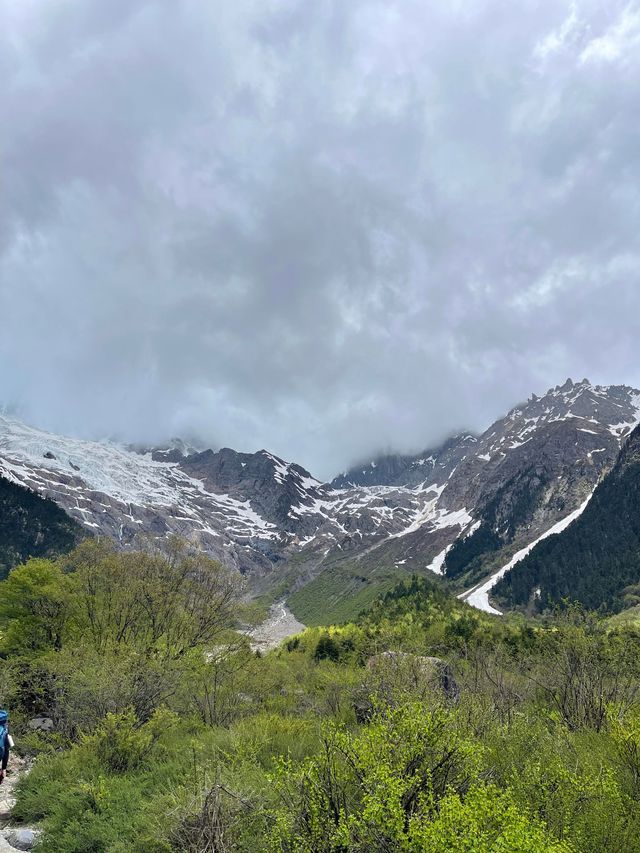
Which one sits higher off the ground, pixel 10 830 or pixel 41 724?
pixel 10 830

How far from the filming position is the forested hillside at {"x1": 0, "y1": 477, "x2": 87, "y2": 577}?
179125mm

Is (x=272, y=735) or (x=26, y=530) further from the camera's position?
(x=26, y=530)

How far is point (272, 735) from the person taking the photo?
22.2 m

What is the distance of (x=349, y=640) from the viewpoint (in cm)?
7981

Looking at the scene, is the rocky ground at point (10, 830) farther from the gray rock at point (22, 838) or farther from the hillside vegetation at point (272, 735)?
the hillside vegetation at point (272, 735)

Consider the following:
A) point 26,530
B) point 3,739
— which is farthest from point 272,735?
point 26,530

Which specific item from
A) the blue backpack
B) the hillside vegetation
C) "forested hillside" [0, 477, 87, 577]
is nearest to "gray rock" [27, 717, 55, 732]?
the hillside vegetation

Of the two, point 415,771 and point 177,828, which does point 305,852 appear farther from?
point 177,828

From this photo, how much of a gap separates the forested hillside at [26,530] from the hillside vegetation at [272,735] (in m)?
163

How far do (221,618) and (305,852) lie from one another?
3419cm

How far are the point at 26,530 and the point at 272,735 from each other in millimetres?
204665

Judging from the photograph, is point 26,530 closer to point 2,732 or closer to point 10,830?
point 10,830

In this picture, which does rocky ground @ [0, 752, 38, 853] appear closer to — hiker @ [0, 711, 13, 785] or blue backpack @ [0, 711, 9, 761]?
hiker @ [0, 711, 13, 785]

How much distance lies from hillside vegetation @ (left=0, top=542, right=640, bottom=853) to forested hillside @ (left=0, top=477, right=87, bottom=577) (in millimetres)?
162858
